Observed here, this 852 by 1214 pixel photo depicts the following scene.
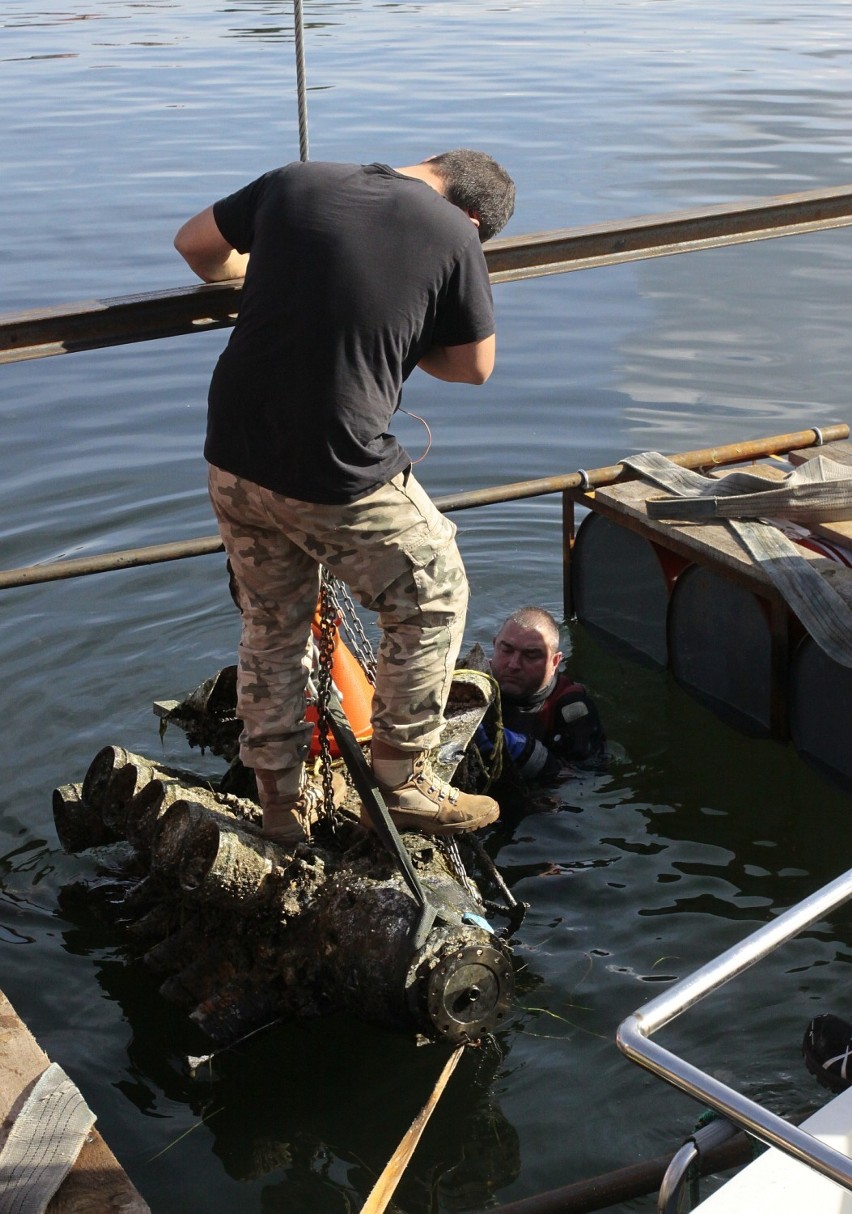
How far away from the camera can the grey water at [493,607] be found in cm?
438

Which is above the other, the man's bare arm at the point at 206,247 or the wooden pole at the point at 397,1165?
the man's bare arm at the point at 206,247

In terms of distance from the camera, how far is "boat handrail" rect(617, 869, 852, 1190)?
2.13 metres

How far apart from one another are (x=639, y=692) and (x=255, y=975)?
10.6 feet

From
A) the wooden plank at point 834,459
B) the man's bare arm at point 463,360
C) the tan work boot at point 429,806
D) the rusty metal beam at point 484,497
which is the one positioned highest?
the man's bare arm at point 463,360

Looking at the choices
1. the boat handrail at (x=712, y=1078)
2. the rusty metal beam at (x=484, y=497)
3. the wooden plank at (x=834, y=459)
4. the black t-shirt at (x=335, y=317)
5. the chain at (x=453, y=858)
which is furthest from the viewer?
the wooden plank at (x=834, y=459)

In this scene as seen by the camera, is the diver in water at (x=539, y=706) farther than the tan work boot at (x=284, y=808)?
Yes

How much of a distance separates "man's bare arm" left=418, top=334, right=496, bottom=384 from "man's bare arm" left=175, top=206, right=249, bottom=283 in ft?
2.25

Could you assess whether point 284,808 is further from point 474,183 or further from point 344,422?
point 474,183

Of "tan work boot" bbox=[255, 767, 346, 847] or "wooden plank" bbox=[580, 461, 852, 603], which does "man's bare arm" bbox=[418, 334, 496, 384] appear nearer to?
"tan work boot" bbox=[255, 767, 346, 847]

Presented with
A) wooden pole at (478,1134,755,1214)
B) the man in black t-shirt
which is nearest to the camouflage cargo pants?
the man in black t-shirt

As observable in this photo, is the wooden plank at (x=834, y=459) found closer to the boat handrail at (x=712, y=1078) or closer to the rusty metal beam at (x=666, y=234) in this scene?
the rusty metal beam at (x=666, y=234)

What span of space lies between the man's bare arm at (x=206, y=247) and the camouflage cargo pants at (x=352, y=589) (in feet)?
2.10

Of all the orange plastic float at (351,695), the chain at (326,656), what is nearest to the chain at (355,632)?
the chain at (326,656)

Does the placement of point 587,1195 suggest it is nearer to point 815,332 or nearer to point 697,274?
point 815,332
